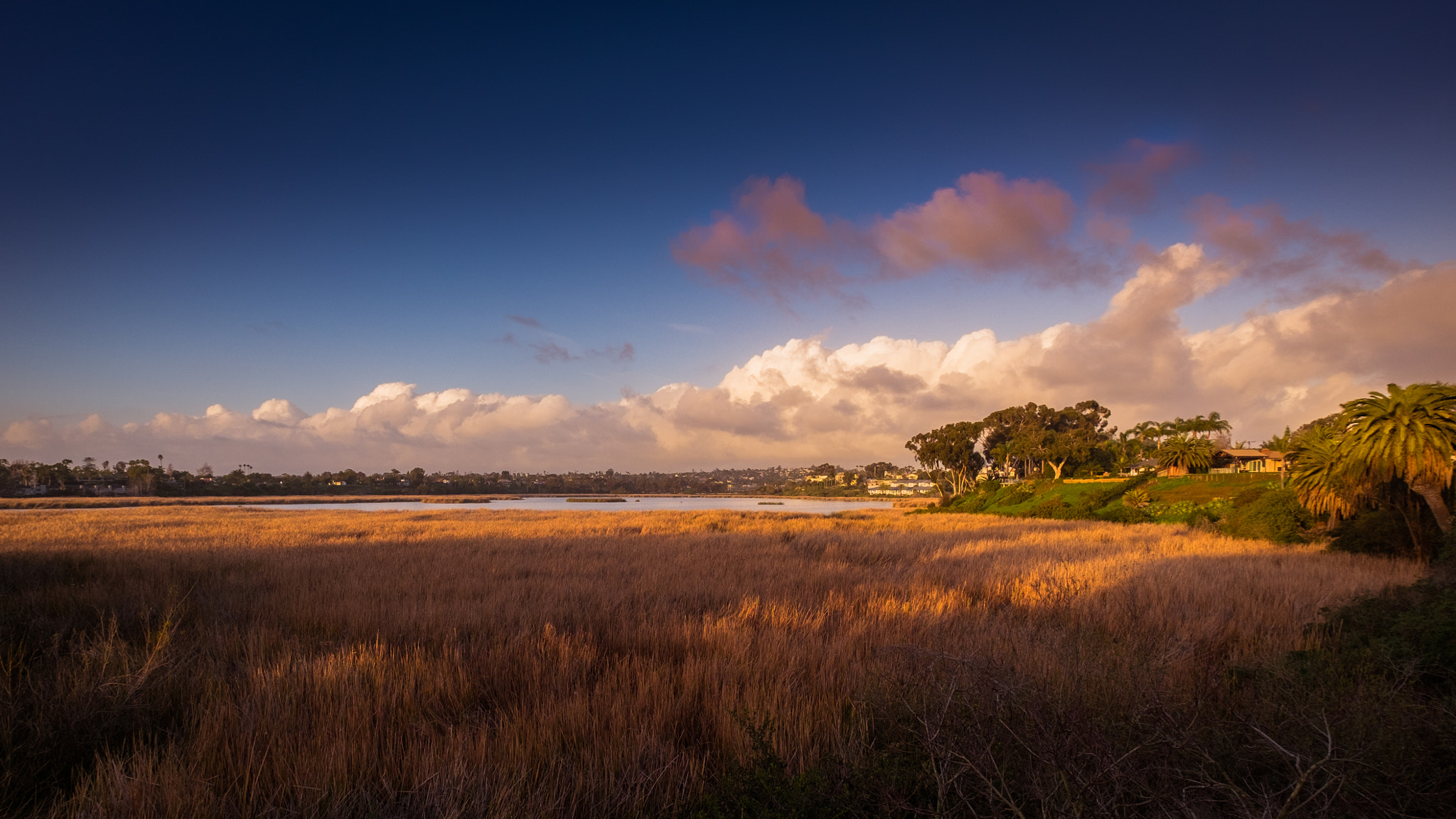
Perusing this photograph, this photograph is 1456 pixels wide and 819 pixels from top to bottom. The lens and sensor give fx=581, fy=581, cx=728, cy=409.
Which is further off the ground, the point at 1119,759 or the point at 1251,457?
the point at 1251,457

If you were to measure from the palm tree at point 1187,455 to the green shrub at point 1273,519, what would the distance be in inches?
1646

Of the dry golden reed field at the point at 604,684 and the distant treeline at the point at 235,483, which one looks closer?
the dry golden reed field at the point at 604,684

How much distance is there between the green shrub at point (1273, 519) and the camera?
1820cm

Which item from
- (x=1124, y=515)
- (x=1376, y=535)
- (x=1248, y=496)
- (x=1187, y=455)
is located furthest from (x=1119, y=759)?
(x=1187, y=455)

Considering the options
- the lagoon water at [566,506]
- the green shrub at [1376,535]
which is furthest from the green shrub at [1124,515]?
the lagoon water at [566,506]

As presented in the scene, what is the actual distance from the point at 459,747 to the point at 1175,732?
13.0ft

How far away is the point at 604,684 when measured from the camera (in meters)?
4.83

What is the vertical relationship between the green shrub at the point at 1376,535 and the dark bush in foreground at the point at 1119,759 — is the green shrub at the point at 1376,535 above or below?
below

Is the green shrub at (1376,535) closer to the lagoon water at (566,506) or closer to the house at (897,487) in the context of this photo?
the lagoon water at (566,506)

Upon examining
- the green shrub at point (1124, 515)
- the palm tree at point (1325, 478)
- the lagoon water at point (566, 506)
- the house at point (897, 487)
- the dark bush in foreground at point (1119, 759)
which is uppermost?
the palm tree at point (1325, 478)

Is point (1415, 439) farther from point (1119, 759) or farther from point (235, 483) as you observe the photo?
point (235, 483)

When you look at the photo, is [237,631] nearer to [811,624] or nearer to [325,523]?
[811,624]

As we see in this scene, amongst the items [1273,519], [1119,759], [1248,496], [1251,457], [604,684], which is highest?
[1251,457]

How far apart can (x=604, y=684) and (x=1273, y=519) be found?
23695 millimetres
